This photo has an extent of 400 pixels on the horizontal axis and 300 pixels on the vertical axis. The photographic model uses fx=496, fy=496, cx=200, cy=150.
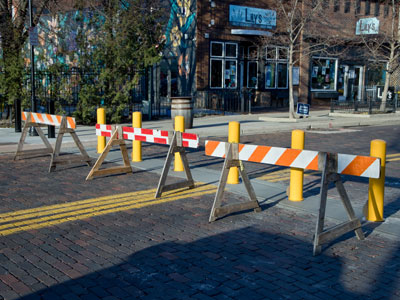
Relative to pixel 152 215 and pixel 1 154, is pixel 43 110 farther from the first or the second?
pixel 152 215

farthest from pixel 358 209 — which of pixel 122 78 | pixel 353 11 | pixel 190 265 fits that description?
pixel 353 11

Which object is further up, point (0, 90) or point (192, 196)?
point (0, 90)

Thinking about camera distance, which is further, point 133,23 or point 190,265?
point 133,23

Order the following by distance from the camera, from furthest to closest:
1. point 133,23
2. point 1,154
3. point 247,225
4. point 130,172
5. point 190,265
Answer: point 133,23, point 1,154, point 130,172, point 247,225, point 190,265

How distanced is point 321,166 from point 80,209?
338 centimetres

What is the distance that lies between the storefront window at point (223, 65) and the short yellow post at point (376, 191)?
20.8m

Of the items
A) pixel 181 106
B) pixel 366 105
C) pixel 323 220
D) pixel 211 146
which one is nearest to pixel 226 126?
pixel 181 106

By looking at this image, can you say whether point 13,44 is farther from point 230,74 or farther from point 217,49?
point 230,74

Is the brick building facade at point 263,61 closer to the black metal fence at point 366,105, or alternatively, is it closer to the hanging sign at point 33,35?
the black metal fence at point 366,105

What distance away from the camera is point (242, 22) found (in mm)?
27219

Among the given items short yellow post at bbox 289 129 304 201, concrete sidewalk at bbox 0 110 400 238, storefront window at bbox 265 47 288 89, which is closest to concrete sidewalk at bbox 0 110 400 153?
concrete sidewalk at bbox 0 110 400 238

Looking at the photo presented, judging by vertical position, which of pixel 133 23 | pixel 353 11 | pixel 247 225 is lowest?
pixel 247 225

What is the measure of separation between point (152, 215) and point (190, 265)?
1.92 metres

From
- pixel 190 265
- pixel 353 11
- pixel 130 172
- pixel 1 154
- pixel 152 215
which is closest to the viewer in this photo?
pixel 190 265
